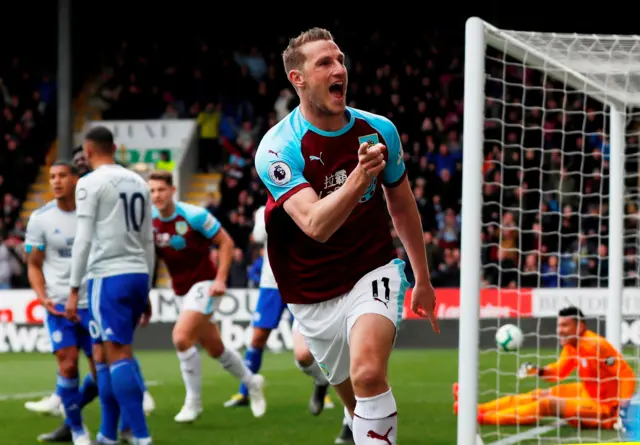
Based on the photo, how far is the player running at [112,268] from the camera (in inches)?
257

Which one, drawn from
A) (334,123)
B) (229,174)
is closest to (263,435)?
(334,123)

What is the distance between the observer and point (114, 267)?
661cm

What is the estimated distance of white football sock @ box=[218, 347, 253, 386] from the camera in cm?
886

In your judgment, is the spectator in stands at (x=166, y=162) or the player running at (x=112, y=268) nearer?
the player running at (x=112, y=268)

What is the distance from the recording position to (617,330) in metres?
9.22

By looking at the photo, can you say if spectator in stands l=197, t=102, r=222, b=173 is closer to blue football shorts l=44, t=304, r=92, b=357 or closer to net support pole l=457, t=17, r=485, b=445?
blue football shorts l=44, t=304, r=92, b=357

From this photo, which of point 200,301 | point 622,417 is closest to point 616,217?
point 622,417

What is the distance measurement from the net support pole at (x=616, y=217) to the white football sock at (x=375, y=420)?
16.5 feet

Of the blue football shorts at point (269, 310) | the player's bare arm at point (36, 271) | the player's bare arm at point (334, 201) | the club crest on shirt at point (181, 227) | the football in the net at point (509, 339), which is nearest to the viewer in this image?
the player's bare arm at point (334, 201)

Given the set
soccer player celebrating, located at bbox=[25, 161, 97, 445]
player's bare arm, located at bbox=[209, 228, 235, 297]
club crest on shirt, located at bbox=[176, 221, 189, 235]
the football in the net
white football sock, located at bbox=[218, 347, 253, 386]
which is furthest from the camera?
white football sock, located at bbox=[218, 347, 253, 386]

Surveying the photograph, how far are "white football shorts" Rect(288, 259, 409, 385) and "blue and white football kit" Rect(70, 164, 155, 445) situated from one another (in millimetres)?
1885

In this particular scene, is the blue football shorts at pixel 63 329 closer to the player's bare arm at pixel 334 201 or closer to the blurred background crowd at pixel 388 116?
the player's bare arm at pixel 334 201

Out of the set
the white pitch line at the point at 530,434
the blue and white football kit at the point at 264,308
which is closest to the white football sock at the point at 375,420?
the white pitch line at the point at 530,434

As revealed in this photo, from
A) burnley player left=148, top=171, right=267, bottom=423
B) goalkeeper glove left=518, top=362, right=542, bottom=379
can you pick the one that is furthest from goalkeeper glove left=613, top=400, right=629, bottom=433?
burnley player left=148, top=171, right=267, bottom=423
